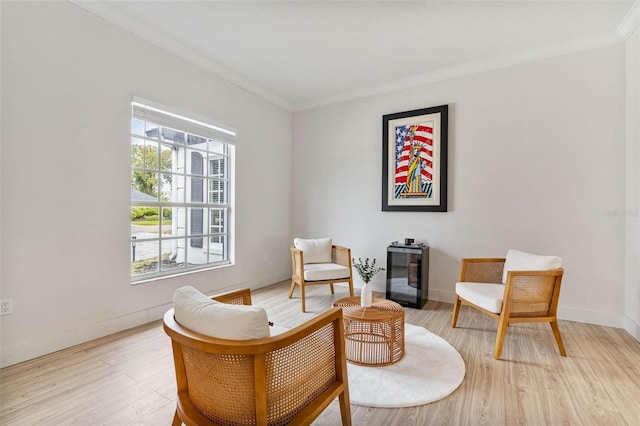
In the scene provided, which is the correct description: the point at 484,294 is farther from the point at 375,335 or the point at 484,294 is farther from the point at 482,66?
the point at 482,66

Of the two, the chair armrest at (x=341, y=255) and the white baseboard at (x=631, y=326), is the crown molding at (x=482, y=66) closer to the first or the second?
the chair armrest at (x=341, y=255)

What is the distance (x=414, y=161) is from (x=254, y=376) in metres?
3.40

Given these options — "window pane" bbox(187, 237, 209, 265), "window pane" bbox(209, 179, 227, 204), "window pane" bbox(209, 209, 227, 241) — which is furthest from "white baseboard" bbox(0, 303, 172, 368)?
"window pane" bbox(209, 179, 227, 204)

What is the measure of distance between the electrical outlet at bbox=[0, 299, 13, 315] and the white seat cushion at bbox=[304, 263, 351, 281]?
246 centimetres

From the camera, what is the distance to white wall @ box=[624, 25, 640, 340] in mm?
2703

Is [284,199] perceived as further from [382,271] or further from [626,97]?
[626,97]

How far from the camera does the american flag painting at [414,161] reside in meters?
3.85

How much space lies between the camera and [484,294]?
8.44ft

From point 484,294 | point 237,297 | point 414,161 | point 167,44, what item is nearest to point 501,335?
point 484,294

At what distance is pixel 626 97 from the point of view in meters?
2.92

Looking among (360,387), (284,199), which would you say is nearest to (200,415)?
(360,387)

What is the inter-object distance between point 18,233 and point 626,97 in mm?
5325

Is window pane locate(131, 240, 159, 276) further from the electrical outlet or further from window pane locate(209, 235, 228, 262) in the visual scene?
Answer: the electrical outlet

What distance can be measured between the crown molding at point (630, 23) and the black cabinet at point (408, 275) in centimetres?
277
